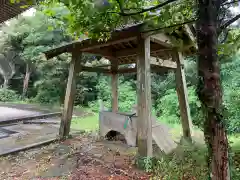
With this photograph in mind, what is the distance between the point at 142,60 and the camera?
3.45 meters

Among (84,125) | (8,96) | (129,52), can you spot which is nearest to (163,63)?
(129,52)

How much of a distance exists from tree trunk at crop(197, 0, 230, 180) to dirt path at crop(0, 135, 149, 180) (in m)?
1.90

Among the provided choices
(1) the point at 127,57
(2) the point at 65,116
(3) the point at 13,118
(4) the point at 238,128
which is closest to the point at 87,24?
(2) the point at 65,116

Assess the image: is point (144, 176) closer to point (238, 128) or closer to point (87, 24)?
point (87, 24)

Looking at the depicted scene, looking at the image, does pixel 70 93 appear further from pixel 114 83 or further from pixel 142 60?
pixel 142 60

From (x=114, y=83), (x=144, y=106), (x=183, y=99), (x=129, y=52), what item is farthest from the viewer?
(x=114, y=83)

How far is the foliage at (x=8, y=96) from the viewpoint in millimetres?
13830

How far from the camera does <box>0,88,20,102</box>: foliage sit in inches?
545

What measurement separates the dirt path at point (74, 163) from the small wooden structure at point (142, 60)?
19.9 inches

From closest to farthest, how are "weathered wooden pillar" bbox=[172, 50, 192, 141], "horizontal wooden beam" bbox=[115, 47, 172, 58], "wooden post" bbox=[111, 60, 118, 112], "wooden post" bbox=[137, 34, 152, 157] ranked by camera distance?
1. "wooden post" bbox=[137, 34, 152, 157]
2. "weathered wooden pillar" bbox=[172, 50, 192, 141]
3. "horizontal wooden beam" bbox=[115, 47, 172, 58]
4. "wooden post" bbox=[111, 60, 118, 112]

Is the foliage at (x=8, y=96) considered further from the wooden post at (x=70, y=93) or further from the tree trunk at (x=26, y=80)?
the wooden post at (x=70, y=93)

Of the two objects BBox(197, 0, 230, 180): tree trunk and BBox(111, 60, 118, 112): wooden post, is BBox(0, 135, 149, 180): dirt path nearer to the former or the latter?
BBox(111, 60, 118, 112): wooden post

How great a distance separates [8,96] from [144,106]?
45.7 feet

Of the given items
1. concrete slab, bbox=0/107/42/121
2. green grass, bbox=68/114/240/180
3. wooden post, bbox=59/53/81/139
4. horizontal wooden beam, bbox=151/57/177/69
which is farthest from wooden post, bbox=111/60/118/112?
concrete slab, bbox=0/107/42/121
